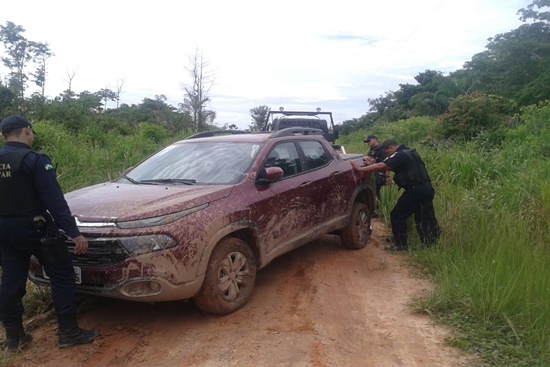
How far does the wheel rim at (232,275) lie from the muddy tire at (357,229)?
2.33m

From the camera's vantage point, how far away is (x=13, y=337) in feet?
12.2

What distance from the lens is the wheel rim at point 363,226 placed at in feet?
21.6

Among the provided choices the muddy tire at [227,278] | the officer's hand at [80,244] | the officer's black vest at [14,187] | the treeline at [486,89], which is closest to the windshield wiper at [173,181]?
the muddy tire at [227,278]

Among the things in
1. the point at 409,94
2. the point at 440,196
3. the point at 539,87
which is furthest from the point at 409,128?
the point at 409,94

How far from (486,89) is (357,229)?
28154mm

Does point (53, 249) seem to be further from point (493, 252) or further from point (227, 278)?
point (493, 252)

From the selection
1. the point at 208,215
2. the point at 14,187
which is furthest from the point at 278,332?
the point at 14,187

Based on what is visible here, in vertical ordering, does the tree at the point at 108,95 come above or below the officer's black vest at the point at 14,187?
above

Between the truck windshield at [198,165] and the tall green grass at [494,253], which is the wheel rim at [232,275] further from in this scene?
the tall green grass at [494,253]

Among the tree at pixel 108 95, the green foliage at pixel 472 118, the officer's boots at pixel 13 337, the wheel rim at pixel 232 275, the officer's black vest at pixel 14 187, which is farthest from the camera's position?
the tree at pixel 108 95

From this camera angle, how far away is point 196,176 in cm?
479

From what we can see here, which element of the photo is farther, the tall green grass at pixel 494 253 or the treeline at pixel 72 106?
the treeline at pixel 72 106

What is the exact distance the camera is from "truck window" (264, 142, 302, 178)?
5.15m

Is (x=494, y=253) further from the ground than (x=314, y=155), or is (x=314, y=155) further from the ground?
(x=314, y=155)
